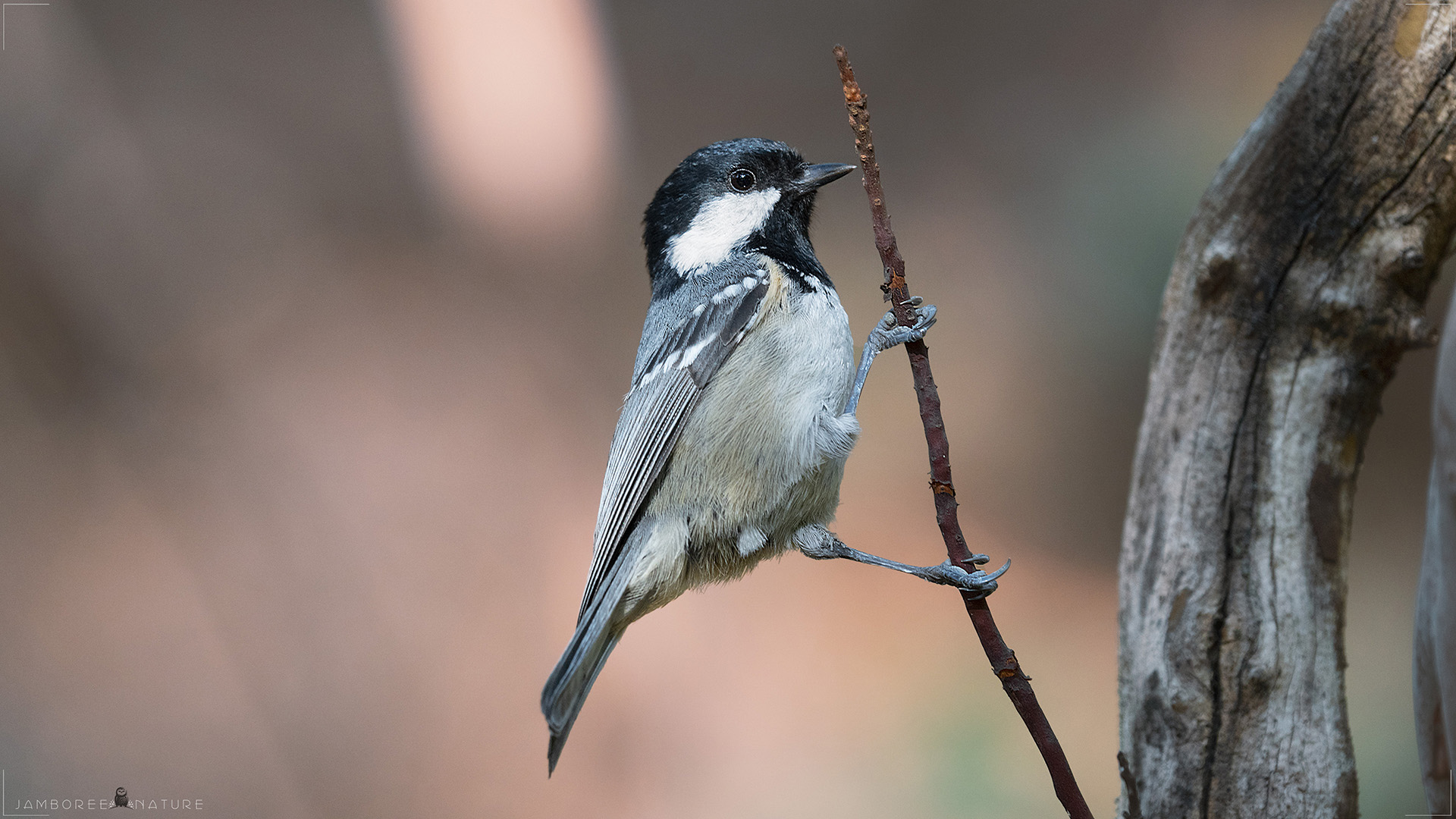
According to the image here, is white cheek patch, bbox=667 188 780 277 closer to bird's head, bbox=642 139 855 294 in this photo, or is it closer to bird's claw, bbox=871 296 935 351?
bird's head, bbox=642 139 855 294

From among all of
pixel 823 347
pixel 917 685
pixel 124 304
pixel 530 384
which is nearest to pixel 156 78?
pixel 124 304

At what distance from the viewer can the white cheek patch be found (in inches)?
73.5

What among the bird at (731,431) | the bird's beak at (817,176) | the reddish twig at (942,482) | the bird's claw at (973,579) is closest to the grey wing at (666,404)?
the bird at (731,431)

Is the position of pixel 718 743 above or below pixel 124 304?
below

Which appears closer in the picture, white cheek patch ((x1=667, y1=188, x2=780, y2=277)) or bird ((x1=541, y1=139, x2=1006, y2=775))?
bird ((x1=541, y1=139, x2=1006, y2=775))

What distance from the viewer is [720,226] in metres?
1.89

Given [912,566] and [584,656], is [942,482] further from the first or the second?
[584,656]

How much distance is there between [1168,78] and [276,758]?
482cm

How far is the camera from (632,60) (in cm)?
409

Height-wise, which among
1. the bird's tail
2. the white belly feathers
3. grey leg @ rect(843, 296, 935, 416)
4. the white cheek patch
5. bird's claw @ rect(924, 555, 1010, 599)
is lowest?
the bird's tail

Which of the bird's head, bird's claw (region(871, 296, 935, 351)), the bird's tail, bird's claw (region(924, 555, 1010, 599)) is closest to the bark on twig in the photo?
bird's claw (region(924, 555, 1010, 599))

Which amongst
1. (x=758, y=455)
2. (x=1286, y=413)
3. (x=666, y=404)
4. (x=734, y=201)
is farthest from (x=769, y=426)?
(x=1286, y=413)

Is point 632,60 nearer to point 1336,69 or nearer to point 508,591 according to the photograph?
point 508,591

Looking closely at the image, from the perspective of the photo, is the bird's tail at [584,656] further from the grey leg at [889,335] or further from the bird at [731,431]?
the grey leg at [889,335]
